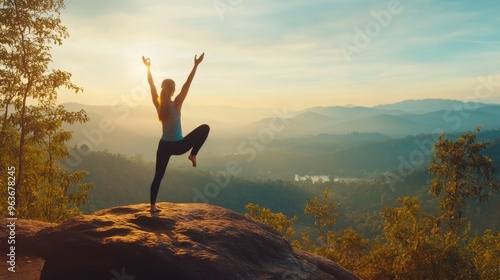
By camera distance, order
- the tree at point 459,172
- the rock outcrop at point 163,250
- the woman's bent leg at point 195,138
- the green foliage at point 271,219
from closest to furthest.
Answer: the rock outcrop at point 163,250 → the woman's bent leg at point 195,138 → the tree at point 459,172 → the green foliage at point 271,219

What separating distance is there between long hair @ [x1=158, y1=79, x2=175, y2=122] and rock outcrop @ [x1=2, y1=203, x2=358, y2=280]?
2.77m

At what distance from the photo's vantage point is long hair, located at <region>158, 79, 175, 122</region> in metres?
8.94

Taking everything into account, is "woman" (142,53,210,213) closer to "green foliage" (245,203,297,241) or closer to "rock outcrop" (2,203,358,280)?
"rock outcrop" (2,203,358,280)

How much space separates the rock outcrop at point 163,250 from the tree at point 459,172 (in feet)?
82.2

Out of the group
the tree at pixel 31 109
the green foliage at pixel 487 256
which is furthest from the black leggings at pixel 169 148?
the green foliage at pixel 487 256

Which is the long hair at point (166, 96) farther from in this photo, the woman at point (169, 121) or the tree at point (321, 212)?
the tree at point (321, 212)

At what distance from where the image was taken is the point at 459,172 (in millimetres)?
30031

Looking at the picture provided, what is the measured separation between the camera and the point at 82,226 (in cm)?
859

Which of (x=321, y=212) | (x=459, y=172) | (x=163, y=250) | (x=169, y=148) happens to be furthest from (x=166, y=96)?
(x=321, y=212)

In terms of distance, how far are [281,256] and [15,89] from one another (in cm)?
1810

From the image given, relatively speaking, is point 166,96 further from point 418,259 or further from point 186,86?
point 418,259

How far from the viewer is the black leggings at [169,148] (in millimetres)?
9219

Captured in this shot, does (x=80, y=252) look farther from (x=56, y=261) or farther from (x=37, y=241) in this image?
(x=37, y=241)

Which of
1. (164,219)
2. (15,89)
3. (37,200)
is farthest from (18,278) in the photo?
(37,200)
